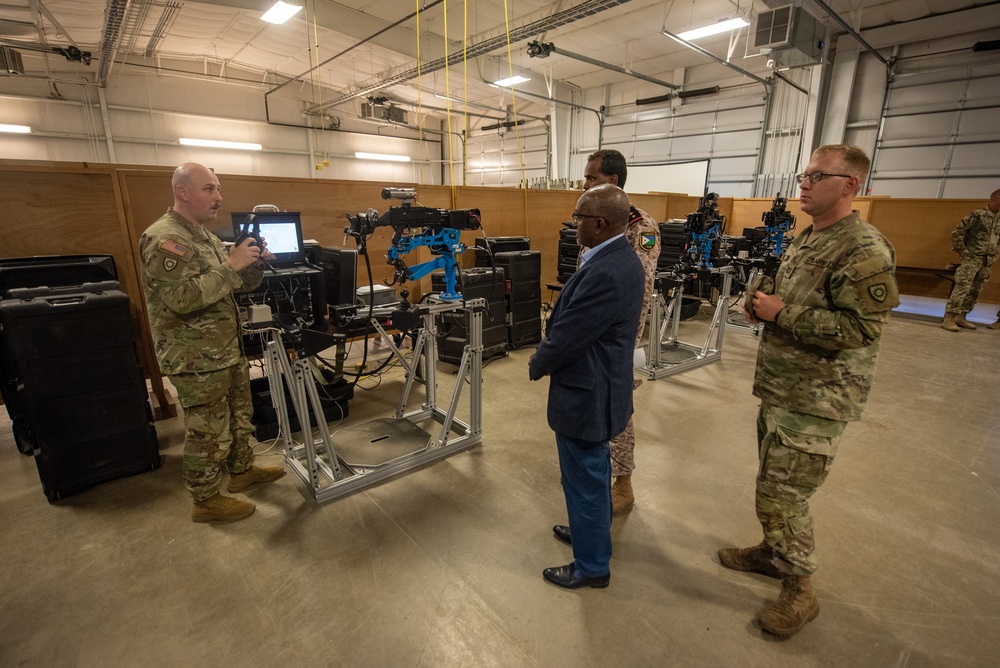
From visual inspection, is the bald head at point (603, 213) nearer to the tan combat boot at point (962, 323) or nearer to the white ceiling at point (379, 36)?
the white ceiling at point (379, 36)

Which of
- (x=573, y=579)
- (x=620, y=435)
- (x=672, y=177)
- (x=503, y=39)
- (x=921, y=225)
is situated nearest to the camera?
(x=573, y=579)

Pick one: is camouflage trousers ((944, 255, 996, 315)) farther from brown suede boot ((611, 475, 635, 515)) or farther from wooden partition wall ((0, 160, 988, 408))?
brown suede boot ((611, 475, 635, 515))

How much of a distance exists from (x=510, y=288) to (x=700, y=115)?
8.38 m

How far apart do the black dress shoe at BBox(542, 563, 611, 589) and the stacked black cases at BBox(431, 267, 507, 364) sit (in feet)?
8.18

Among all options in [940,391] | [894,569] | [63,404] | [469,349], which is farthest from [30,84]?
[940,391]

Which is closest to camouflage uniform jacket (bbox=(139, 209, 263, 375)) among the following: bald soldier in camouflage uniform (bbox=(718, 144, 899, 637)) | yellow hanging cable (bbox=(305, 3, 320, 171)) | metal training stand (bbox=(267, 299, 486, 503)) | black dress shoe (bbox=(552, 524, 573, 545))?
metal training stand (bbox=(267, 299, 486, 503))

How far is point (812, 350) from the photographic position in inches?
61.0

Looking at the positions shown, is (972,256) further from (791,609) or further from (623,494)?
(791,609)

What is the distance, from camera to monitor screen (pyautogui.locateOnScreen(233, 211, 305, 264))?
Result: 2651 millimetres

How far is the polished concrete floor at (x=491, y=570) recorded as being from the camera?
1604 mm

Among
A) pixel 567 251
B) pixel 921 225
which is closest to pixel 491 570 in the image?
pixel 567 251

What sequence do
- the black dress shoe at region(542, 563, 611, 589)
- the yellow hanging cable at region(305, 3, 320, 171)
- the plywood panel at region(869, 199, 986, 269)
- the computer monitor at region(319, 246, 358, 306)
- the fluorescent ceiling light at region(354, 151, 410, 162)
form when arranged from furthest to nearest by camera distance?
the fluorescent ceiling light at region(354, 151, 410, 162)
the yellow hanging cable at region(305, 3, 320, 171)
the plywood panel at region(869, 199, 986, 269)
the computer monitor at region(319, 246, 358, 306)
the black dress shoe at region(542, 563, 611, 589)

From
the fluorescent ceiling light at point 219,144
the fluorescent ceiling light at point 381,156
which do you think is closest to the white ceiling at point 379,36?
the fluorescent ceiling light at point 219,144

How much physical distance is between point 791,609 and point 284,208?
4.38 meters
